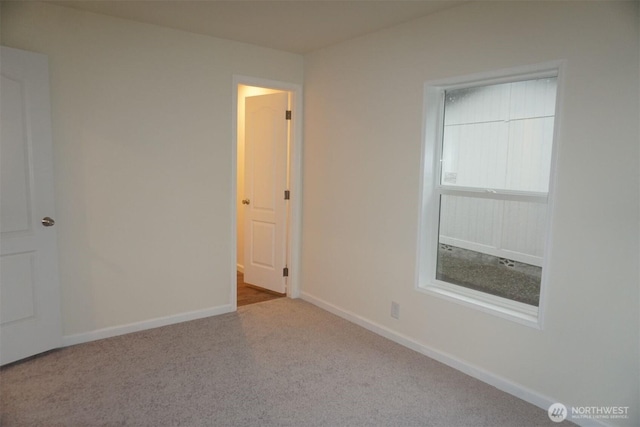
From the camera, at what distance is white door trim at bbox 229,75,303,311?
3832 mm

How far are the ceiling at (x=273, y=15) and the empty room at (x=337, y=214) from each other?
0.08ft

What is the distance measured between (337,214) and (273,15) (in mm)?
1780

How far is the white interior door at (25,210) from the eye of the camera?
8.85 ft

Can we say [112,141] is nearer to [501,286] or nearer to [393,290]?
[393,290]

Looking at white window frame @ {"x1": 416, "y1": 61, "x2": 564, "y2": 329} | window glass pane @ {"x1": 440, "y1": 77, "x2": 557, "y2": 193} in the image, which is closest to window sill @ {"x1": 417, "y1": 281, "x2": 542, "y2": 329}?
white window frame @ {"x1": 416, "y1": 61, "x2": 564, "y2": 329}

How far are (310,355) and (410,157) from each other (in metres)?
1.68

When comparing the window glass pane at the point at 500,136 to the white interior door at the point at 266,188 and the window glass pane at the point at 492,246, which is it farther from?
the white interior door at the point at 266,188

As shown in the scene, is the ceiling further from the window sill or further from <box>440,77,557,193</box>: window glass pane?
the window sill

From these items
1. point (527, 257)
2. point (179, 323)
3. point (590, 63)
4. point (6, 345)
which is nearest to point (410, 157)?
point (527, 257)

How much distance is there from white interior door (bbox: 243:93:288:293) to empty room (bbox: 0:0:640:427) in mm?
192

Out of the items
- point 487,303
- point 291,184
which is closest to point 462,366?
point 487,303

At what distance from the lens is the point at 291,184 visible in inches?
168

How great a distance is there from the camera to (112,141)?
3.21 metres

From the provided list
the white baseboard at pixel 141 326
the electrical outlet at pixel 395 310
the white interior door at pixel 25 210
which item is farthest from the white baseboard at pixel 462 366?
the white interior door at pixel 25 210
